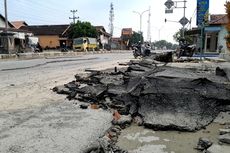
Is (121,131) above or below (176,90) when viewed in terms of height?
below

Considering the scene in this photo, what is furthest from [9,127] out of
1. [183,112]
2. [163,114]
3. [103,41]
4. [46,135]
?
[103,41]

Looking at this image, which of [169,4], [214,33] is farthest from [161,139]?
[214,33]

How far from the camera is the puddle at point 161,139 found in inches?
194

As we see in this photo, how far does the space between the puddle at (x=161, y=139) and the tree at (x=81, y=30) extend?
64400 millimetres

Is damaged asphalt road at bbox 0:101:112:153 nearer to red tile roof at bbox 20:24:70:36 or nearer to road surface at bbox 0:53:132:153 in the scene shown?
road surface at bbox 0:53:132:153

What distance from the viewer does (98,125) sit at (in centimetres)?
611

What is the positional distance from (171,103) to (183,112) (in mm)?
419

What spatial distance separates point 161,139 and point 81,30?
65.3 m

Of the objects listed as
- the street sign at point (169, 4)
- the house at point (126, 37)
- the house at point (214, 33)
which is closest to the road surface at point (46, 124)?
the house at point (214, 33)

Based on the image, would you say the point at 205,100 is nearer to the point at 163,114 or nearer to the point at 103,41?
the point at 163,114

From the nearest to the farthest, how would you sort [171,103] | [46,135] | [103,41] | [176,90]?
1. [46,135]
2. [171,103]
3. [176,90]
4. [103,41]

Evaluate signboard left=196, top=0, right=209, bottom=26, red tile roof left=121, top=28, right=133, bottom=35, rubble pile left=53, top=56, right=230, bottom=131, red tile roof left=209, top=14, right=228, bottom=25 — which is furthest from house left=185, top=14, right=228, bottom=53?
red tile roof left=121, top=28, right=133, bottom=35

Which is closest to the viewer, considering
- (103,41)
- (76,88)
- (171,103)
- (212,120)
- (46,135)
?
(46,135)

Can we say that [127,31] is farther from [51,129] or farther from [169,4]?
[51,129]
